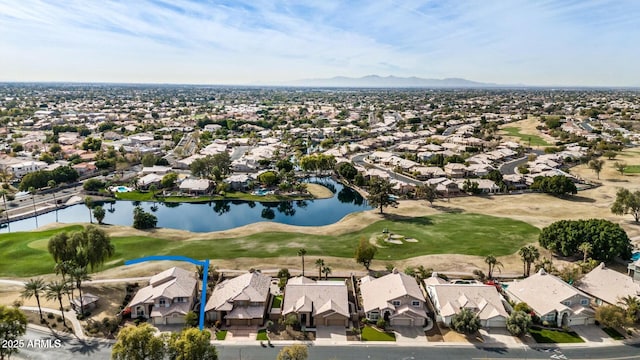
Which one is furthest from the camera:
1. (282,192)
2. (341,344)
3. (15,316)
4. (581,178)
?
(581,178)

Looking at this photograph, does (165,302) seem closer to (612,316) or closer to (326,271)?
(326,271)

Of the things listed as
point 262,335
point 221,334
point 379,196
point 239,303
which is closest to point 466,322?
point 262,335

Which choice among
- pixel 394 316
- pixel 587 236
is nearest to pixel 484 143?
pixel 587 236

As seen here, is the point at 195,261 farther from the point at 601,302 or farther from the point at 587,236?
the point at 587,236

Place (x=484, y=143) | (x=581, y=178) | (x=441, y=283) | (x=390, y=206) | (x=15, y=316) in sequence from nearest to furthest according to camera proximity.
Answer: (x=15, y=316) < (x=441, y=283) < (x=390, y=206) < (x=581, y=178) < (x=484, y=143)

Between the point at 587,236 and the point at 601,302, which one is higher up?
the point at 587,236
